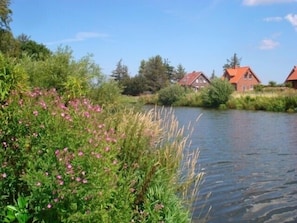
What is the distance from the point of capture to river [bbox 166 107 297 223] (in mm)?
9031

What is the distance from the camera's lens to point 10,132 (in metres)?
4.41

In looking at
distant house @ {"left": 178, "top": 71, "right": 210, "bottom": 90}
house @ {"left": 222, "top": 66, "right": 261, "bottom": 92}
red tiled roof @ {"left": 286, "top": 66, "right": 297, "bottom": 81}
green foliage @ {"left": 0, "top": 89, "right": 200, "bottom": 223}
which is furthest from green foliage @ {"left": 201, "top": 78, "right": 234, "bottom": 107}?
green foliage @ {"left": 0, "top": 89, "right": 200, "bottom": 223}

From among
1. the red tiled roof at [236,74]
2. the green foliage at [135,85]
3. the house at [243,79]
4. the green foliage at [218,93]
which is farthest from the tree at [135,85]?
the green foliage at [218,93]

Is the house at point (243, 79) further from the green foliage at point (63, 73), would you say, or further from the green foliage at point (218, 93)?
the green foliage at point (63, 73)

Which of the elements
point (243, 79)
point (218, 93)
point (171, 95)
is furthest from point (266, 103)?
point (243, 79)

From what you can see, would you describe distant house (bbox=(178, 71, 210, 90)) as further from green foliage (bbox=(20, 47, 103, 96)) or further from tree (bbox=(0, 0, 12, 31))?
green foliage (bbox=(20, 47, 103, 96))

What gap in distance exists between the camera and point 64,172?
371 cm

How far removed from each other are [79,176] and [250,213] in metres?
6.34

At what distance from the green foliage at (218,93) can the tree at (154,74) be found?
41839 millimetres

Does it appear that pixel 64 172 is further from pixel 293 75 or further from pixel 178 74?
pixel 178 74

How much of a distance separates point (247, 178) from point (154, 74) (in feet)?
300

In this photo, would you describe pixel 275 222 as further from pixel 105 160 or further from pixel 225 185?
pixel 105 160

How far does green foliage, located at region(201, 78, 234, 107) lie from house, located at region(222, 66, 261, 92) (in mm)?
25894

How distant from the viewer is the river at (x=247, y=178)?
9031 millimetres
